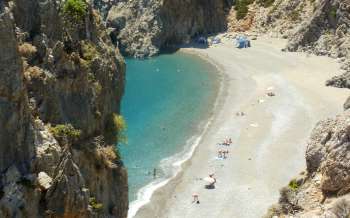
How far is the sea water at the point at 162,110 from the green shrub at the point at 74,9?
83.3ft

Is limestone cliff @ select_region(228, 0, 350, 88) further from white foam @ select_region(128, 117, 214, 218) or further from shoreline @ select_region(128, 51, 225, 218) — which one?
white foam @ select_region(128, 117, 214, 218)

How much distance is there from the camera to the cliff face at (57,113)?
72.5 feet

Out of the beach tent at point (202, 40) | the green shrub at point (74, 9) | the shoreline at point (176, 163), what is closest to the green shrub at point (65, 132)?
the green shrub at point (74, 9)

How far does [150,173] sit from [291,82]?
126 ft

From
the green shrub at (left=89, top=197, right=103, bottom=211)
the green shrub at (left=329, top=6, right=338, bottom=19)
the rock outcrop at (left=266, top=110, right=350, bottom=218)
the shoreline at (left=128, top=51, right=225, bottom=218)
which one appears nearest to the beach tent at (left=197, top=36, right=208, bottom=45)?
the green shrub at (left=329, top=6, right=338, bottom=19)

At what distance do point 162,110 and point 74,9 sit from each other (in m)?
50.3

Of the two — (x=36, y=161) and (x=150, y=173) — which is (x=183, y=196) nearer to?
(x=150, y=173)

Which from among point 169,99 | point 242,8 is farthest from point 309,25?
point 169,99

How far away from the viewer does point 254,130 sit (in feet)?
232

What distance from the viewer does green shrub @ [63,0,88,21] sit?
30.5 m

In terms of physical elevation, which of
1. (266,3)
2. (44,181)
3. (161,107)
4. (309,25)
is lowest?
(161,107)

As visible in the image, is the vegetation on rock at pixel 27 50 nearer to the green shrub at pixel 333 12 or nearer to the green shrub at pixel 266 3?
the green shrub at pixel 333 12

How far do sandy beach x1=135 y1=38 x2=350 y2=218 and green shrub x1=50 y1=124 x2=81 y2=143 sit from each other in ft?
77.0

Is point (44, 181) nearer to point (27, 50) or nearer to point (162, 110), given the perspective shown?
point (27, 50)
